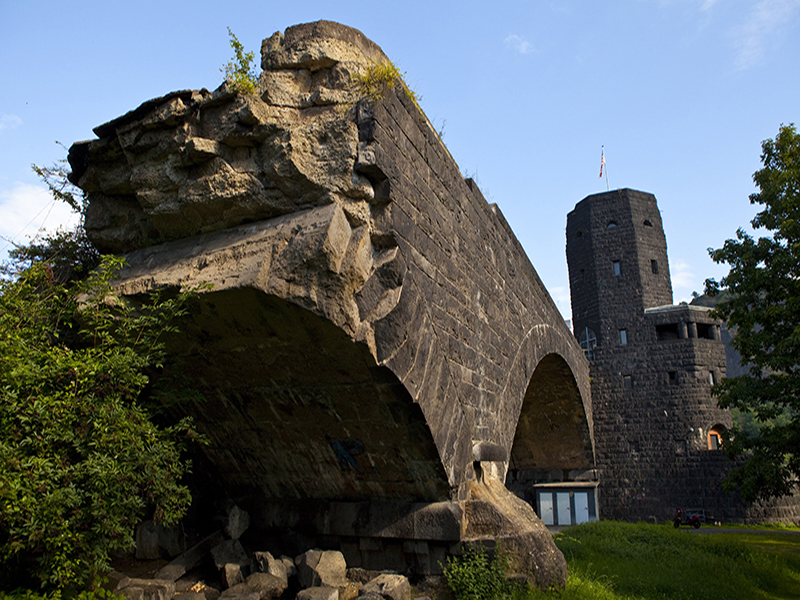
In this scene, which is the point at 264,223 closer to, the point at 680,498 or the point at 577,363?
the point at 577,363

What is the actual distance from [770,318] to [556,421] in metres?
9.53

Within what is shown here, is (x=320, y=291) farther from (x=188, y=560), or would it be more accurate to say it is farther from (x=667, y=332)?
(x=667, y=332)

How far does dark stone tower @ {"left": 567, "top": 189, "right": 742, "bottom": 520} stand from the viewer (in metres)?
19.4

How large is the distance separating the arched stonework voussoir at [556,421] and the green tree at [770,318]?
391 cm

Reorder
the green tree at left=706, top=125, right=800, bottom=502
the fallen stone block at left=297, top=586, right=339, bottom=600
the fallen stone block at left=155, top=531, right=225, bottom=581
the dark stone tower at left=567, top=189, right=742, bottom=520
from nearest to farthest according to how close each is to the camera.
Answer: the fallen stone block at left=297, top=586, right=339, bottom=600 → the fallen stone block at left=155, top=531, right=225, bottom=581 → the green tree at left=706, top=125, right=800, bottom=502 → the dark stone tower at left=567, top=189, right=742, bottom=520

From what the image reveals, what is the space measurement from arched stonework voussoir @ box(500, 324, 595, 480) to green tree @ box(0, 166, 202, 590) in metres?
10.5

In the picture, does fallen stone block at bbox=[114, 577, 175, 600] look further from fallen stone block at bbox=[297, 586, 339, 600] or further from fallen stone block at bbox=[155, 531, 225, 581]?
fallen stone block at bbox=[297, 586, 339, 600]

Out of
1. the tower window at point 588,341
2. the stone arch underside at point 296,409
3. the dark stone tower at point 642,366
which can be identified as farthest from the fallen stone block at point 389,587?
the tower window at point 588,341

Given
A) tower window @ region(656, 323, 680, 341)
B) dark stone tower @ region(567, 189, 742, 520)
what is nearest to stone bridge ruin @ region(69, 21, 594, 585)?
dark stone tower @ region(567, 189, 742, 520)

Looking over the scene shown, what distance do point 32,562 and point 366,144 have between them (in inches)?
147

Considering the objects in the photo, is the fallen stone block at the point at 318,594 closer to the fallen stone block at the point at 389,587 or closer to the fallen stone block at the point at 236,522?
the fallen stone block at the point at 389,587

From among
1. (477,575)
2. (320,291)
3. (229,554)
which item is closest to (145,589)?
(229,554)

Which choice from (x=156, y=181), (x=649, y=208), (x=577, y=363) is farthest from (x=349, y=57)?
(x=649, y=208)

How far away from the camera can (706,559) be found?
872cm
